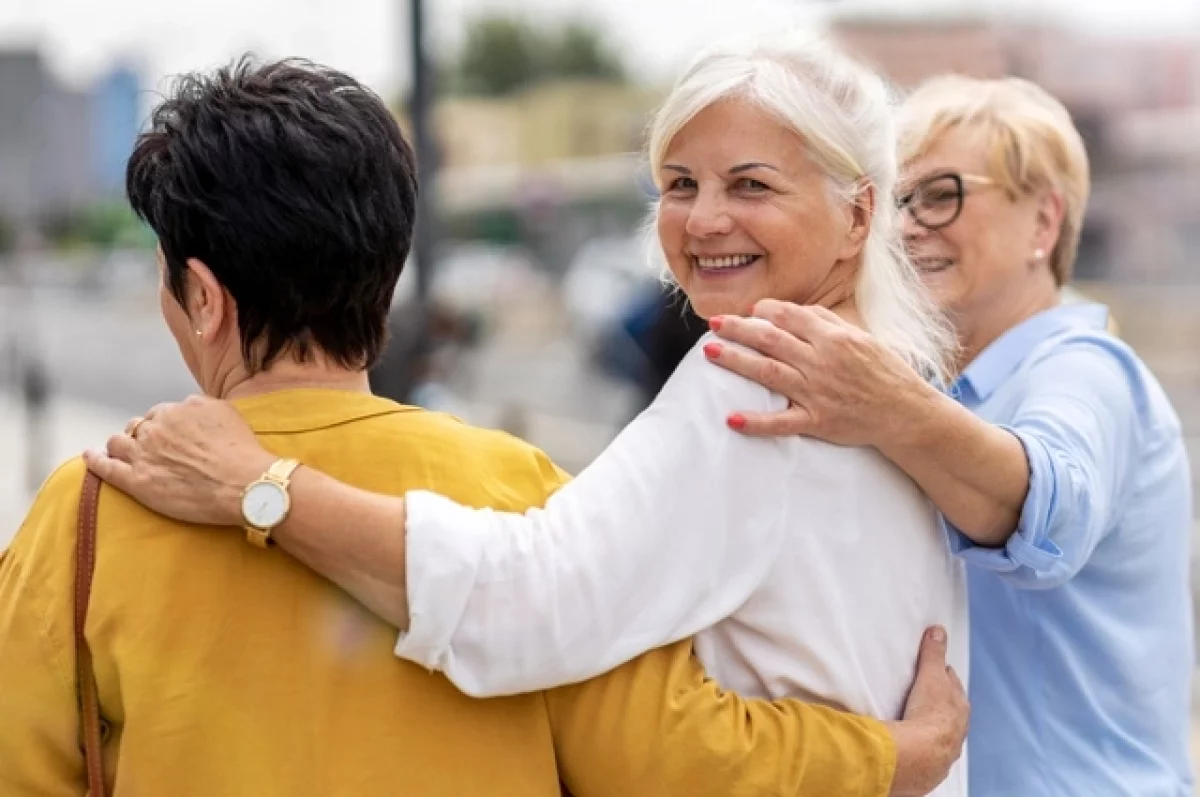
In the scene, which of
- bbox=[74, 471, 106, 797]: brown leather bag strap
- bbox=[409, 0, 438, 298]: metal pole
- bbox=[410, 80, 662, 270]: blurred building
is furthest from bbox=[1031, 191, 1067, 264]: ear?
bbox=[410, 80, 662, 270]: blurred building

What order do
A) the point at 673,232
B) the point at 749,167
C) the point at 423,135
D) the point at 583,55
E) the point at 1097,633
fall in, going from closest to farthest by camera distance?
the point at 749,167, the point at 673,232, the point at 1097,633, the point at 423,135, the point at 583,55

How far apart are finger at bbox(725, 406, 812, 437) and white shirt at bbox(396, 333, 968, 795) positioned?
0.7 inches

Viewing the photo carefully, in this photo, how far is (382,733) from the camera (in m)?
1.68

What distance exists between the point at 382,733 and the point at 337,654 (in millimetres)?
101

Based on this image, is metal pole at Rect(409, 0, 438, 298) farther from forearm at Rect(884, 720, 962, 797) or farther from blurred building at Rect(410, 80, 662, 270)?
blurred building at Rect(410, 80, 662, 270)

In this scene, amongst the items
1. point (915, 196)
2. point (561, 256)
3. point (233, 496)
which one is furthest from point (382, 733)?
point (561, 256)

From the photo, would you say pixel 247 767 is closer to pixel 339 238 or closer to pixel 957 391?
pixel 339 238

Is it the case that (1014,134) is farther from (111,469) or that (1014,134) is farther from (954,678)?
(111,469)

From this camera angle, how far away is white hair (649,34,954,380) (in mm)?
1857

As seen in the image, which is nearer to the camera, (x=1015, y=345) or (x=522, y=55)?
(x=1015, y=345)

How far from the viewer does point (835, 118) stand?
1875 millimetres

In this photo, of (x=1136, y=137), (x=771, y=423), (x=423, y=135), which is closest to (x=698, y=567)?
(x=771, y=423)

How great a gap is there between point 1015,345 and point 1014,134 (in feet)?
1.16

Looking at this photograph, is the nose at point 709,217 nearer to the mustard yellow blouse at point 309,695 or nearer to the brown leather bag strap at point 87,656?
the mustard yellow blouse at point 309,695
